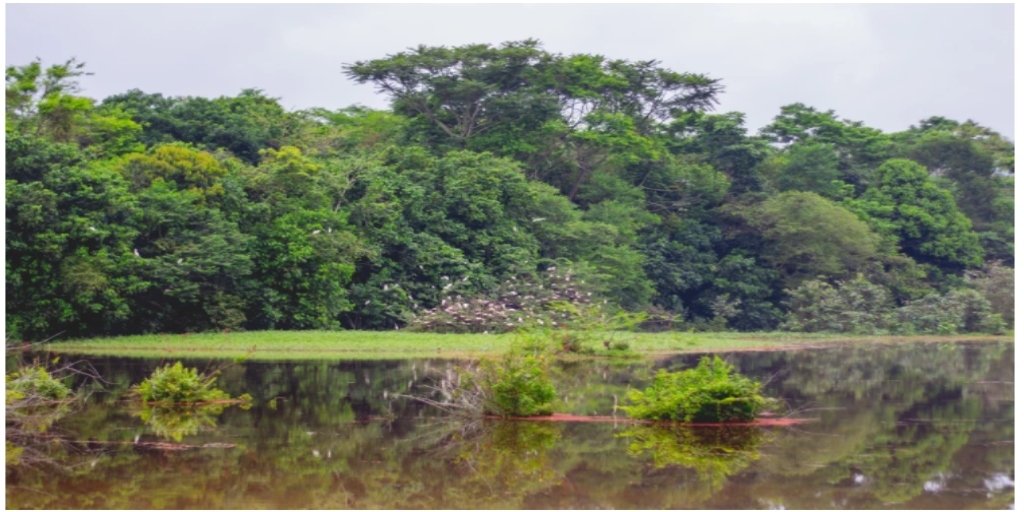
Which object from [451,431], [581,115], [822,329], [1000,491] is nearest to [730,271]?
[822,329]

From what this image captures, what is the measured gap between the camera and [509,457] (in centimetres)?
1198

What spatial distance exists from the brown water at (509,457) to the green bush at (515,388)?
0.31 meters

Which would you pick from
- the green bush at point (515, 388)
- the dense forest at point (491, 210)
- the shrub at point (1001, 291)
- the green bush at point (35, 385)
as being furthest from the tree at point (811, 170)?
the green bush at point (35, 385)

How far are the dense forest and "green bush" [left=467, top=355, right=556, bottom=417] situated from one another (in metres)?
13.0

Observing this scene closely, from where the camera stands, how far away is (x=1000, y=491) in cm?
1009

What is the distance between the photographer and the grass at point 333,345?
79.5 ft

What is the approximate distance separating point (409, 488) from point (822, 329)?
92.5 feet

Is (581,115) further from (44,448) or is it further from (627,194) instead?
(44,448)

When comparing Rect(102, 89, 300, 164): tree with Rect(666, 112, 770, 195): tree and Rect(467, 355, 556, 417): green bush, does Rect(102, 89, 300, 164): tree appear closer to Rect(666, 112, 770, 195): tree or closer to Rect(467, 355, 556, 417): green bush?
Rect(666, 112, 770, 195): tree

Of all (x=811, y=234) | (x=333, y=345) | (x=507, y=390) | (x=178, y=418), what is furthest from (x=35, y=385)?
(x=811, y=234)

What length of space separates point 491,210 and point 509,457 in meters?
21.9

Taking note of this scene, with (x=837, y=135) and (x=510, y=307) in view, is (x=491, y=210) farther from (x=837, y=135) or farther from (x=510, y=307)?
(x=837, y=135)

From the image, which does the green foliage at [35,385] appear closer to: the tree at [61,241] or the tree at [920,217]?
the tree at [61,241]

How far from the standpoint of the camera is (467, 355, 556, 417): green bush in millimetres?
Answer: 14641
